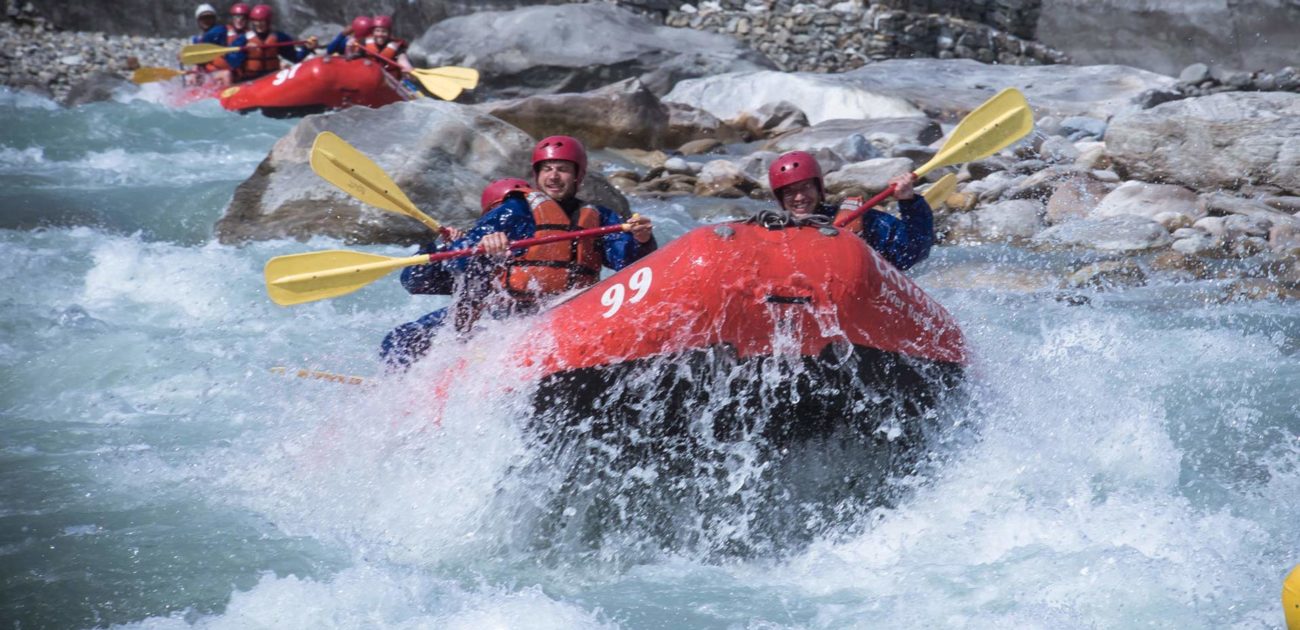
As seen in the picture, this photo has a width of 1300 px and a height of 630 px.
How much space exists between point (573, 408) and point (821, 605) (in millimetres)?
922

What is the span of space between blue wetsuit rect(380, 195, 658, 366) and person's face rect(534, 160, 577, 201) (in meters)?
0.05

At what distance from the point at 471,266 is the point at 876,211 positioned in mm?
1496

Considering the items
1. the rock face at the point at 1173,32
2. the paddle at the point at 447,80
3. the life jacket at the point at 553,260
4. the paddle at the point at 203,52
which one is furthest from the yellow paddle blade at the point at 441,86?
the rock face at the point at 1173,32

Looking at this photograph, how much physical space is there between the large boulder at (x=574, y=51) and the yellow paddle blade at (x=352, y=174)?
28.4 ft

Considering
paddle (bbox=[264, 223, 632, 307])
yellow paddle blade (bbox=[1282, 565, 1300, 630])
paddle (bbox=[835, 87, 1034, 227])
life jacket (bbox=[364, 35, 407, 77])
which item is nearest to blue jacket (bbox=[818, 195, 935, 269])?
paddle (bbox=[835, 87, 1034, 227])

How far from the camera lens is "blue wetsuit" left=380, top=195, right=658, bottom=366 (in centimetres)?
453

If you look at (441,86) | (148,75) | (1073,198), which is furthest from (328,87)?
(1073,198)

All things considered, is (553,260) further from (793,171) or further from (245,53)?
(245,53)

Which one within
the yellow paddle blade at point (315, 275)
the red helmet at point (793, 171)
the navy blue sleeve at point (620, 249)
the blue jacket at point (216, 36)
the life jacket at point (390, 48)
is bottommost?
the blue jacket at point (216, 36)

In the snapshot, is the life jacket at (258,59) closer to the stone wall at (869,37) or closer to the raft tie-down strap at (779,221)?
the stone wall at (869,37)

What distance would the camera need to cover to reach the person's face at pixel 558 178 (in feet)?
15.3

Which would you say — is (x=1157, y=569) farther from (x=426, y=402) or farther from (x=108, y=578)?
(x=108, y=578)

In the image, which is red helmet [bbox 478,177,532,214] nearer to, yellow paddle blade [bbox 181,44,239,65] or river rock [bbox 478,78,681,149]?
river rock [bbox 478,78,681,149]

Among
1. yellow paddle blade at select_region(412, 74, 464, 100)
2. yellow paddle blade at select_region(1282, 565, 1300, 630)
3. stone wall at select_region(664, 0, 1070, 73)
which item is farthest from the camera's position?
stone wall at select_region(664, 0, 1070, 73)
